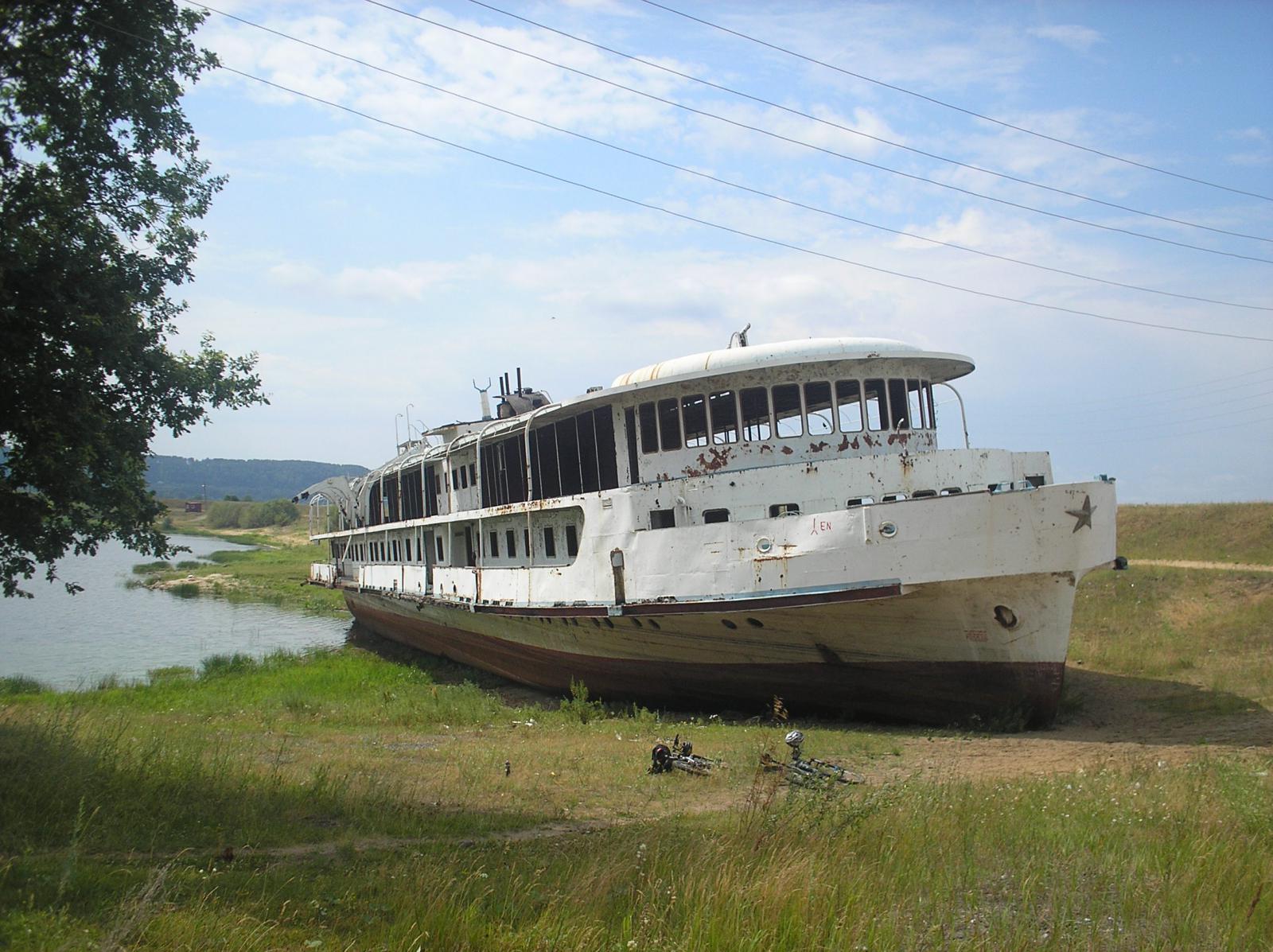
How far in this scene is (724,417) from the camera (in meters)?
15.0

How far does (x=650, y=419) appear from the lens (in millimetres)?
15039

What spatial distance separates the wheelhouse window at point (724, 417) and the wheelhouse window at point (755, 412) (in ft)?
0.48

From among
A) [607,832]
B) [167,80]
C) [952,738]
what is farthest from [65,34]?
[952,738]

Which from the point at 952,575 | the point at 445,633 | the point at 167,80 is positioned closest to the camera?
the point at 167,80

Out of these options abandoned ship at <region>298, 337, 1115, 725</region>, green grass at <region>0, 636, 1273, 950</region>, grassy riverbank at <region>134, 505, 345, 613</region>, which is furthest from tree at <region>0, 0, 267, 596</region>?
grassy riverbank at <region>134, 505, 345, 613</region>

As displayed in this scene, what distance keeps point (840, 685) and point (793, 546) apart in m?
2.24

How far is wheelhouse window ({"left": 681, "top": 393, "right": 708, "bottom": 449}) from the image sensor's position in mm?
14625

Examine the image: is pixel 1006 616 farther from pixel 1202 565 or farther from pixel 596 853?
pixel 1202 565

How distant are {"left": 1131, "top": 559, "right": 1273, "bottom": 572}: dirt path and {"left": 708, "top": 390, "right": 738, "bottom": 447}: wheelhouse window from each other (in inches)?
634

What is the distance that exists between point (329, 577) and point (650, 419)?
26.8 meters

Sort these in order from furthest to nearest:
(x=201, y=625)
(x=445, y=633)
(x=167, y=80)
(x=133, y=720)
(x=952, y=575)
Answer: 1. (x=201, y=625)
2. (x=445, y=633)
3. (x=133, y=720)
4. (x=952, y=575)
5. (x=167, y=80)

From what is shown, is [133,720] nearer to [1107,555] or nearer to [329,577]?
[1107,555]

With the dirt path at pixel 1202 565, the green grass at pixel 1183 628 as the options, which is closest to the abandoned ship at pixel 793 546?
the green grass at pixel 1183 628

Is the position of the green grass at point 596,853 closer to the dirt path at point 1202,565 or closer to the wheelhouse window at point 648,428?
the wheelhouse window at point 648,428
